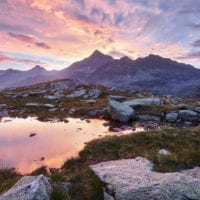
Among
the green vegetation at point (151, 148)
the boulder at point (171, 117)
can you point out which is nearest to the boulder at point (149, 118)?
the boulder at point (171, 117)

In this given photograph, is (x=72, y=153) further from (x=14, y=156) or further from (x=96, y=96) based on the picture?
(x=96, y=96)

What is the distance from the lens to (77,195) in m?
12.8

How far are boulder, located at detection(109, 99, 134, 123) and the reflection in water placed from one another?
10426 mm

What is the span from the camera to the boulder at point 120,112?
49562mm

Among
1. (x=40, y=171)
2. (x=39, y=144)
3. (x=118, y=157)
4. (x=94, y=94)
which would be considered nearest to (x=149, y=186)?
(x=118, y=157)

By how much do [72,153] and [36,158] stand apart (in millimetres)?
3165

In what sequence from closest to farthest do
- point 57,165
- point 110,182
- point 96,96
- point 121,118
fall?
point 110,182 < point 57,165 < point 121,118 < point 96,96

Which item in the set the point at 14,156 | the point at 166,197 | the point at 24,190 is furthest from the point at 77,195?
the point at 14,156

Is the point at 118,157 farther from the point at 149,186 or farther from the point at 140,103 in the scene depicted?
the point at 140,103

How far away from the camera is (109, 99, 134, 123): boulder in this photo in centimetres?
4956

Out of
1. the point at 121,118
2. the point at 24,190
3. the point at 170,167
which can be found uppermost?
the point at 24,190

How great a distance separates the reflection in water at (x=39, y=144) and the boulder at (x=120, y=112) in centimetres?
1043

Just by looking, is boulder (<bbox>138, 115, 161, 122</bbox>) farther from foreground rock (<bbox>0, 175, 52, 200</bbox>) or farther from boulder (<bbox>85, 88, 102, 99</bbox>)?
foreground rock (<bbox>0, 175, 52, 200</bbox>)

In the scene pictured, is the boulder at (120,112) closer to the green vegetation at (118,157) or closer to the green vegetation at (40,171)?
the green vegetation at (118,157)
